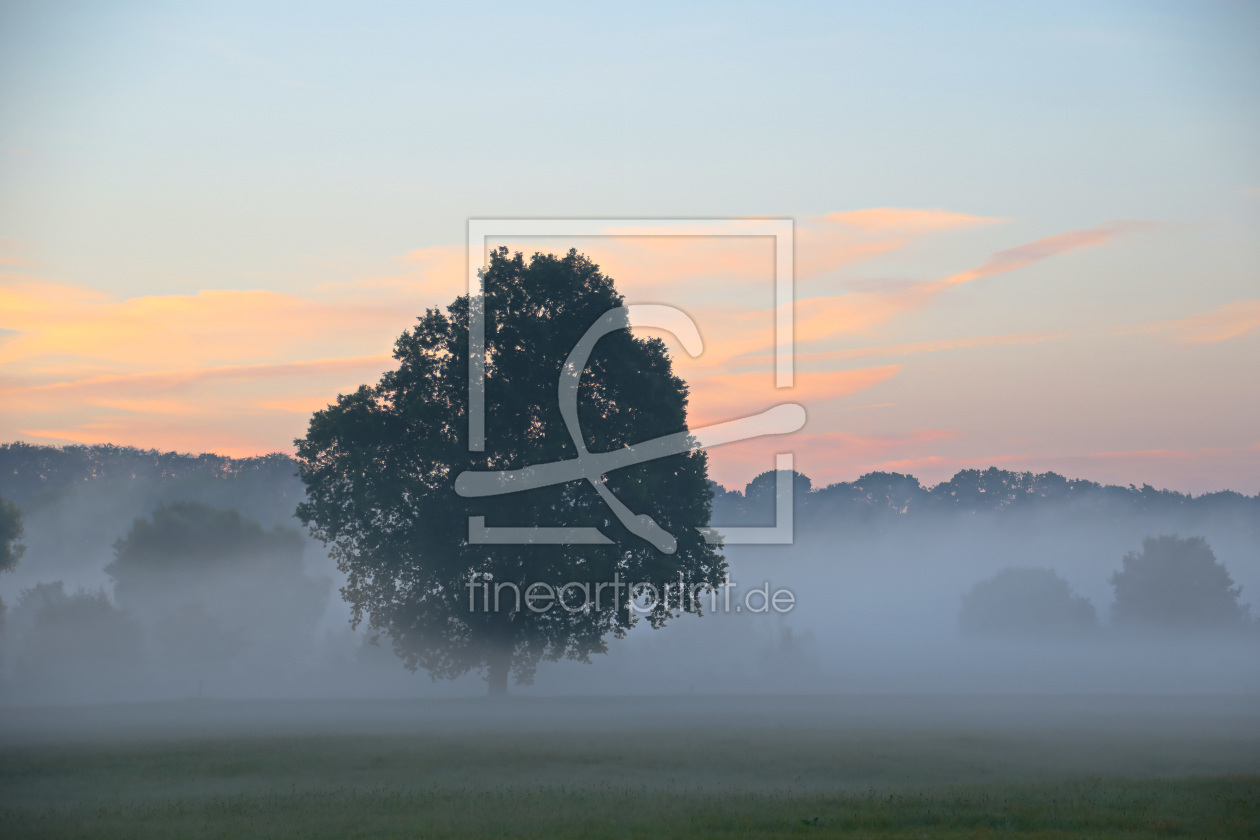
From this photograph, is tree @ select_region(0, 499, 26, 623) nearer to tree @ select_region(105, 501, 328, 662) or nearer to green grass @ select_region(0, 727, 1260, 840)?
tree @ select_region(105, 501, 328, 662)

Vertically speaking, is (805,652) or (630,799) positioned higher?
(630,799)

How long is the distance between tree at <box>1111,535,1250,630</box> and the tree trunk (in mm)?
124904

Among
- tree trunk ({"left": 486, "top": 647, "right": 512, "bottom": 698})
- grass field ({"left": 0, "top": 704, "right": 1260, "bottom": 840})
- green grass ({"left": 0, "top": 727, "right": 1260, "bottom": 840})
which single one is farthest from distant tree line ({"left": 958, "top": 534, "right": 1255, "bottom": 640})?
tree trunk ({"left": 486, "top": 647, "right": 512, "bottom": 698})

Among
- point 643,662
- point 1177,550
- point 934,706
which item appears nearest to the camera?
point 934,706

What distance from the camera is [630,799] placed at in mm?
27453

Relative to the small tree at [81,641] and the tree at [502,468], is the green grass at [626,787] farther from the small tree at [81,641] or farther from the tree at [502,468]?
the small tree at [81,641]

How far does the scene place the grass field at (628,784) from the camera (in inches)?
955

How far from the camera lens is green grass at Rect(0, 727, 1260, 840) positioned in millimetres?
24203

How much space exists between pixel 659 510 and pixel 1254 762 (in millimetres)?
24153

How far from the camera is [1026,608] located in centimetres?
18000

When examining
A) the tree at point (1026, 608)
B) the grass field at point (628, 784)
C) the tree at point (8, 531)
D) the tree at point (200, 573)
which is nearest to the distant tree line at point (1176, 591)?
the tree at point (1026, 608)

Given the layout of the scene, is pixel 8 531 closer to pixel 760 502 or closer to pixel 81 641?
A: pixel 81 641

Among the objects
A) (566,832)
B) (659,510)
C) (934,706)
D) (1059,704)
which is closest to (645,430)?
(659,510)

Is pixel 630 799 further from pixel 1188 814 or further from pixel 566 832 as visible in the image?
pixel 1188 814
